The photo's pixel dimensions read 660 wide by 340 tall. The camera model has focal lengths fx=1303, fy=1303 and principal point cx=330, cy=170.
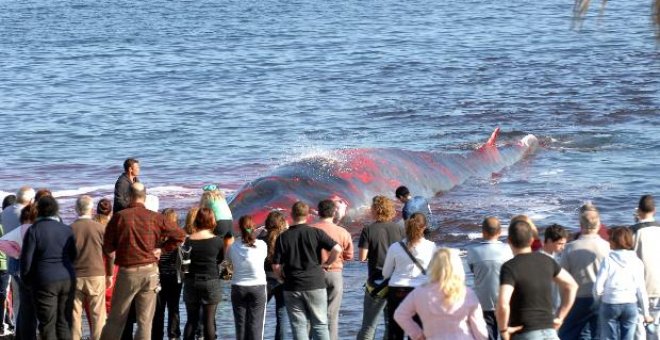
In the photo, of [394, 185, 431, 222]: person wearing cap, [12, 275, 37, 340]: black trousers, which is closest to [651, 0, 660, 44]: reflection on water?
[12, 275, 37, 340]: black trousers

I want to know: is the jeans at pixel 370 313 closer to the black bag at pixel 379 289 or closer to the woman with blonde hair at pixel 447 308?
the black bag at pixel 379 289

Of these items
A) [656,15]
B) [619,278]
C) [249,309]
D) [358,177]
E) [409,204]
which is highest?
[656,15]

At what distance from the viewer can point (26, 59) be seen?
6309cm

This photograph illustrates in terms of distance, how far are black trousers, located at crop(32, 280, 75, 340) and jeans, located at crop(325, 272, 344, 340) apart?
8.68 ft

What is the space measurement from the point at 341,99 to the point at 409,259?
36.8 m

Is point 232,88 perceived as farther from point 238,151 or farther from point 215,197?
point 215,197

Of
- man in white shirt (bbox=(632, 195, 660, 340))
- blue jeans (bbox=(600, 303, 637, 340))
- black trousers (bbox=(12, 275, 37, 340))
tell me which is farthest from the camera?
black trousers (bbox=(12, 275, 37, 340))

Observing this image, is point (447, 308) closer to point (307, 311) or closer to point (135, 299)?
point (307, 311)

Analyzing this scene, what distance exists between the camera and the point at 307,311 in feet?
43.9

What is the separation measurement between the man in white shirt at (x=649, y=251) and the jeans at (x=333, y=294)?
310cm

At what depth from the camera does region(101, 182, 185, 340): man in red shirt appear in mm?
13234

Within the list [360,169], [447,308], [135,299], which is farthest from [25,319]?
[360,169]

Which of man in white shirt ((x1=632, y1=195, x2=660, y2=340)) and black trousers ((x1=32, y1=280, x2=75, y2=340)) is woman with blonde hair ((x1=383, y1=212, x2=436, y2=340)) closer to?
man in white shirt ((x1=632, y1=195, x2=660, y2=340))

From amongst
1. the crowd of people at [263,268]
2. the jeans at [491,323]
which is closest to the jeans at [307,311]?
the crowd of people at [263,268]
